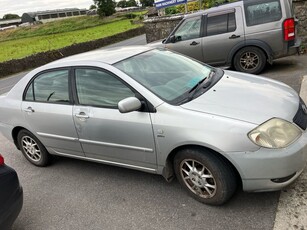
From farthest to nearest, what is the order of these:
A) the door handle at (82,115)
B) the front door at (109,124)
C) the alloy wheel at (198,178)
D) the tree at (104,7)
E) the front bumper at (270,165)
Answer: the tree at (104,7) < the door handle at (82,115) < the front door at (109,124) < the alloy wheel at (198,178) < the front bumper at (270,165)

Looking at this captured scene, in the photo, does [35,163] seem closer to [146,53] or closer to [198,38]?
[146,53]

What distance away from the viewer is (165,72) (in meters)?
3.68

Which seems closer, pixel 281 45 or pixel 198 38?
pixel 281 45

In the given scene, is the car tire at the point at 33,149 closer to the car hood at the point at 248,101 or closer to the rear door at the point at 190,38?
the car hood at the point at 248,101

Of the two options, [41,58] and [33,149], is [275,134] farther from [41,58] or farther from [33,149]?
[41,58]

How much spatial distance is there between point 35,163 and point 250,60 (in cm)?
533

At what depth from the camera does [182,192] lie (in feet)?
11.2

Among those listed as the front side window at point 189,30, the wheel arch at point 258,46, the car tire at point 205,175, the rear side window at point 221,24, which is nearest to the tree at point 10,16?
the front side window at point 189,30

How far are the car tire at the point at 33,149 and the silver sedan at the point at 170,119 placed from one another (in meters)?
0.03

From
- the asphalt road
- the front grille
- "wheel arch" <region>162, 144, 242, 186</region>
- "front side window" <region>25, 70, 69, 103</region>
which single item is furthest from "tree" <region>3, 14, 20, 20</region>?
the front grille

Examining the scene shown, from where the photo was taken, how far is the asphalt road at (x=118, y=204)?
2904 millimetres

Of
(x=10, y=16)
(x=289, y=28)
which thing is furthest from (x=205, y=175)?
(x=10, y=16)

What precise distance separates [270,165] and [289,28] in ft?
17.2

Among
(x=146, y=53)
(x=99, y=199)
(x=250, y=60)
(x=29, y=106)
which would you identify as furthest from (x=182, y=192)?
(x=250, y=60)
